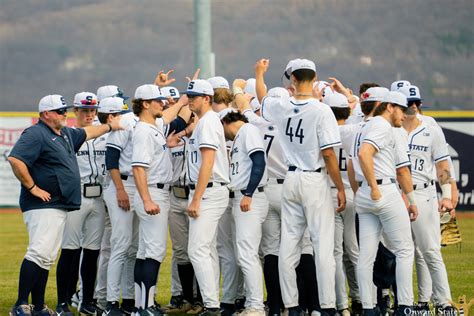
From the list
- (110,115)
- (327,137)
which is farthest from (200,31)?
(327,137)

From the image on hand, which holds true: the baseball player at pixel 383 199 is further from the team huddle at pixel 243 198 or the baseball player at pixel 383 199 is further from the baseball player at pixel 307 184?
the baseball player at pixel 307 184

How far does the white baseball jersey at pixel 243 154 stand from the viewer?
8.10 metres

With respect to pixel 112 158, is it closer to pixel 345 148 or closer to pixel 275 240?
pixel 275 240

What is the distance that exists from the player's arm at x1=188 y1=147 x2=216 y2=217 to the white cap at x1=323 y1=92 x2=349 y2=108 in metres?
1.20

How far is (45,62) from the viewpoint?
26.5m

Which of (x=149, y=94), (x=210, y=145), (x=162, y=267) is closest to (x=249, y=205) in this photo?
(x=210, y=145)

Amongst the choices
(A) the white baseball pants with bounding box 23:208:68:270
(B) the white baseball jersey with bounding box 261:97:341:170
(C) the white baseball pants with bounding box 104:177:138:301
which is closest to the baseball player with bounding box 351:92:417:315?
Result: (B) the white baseball jersey with bounding box 261:97:341:170

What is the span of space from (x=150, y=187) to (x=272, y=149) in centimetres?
114

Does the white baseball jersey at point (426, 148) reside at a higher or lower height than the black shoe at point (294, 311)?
higher

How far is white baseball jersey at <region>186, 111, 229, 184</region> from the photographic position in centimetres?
796

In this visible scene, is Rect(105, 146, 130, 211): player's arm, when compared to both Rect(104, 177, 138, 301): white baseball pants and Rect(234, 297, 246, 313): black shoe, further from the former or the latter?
Rect(234, 297, 246, 313): black shoe

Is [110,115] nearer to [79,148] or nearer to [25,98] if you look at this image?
[79,148]

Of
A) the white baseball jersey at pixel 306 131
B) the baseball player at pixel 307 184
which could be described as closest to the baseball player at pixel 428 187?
the baseball player at pixel 307 184

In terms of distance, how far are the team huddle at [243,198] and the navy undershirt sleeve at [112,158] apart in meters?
0.01
